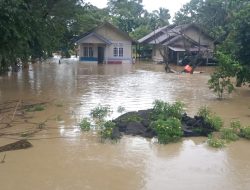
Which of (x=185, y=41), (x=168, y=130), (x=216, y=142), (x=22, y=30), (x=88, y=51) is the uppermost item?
(x=185, y=41)

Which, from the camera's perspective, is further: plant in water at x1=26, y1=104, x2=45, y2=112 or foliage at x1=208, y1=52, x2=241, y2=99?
foliage at x1=208, y1=52, x2=241, y2=99

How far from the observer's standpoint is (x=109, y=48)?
47.7 m

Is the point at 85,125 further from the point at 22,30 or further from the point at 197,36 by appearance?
the point at 197,36

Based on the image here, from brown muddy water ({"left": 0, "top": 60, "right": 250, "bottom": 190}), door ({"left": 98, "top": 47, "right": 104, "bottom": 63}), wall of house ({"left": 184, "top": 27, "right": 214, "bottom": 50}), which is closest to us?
brown muddy water ({"left": 0, "top": 60, "right": 250, "bottom": 190})

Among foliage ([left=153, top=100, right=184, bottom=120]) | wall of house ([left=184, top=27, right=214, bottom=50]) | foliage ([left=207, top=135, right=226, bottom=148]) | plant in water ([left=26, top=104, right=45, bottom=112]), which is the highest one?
wall of house ([left=184, top=27, right=214, bottom=50])

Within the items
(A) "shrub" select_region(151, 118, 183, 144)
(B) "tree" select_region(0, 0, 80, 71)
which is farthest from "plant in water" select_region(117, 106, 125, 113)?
(B) "tree" select_region(0, 0, 80, 71)

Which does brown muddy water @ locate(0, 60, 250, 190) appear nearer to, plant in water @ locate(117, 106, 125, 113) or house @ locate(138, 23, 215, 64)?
plant in water @ locate(117, 106, 125, 113)

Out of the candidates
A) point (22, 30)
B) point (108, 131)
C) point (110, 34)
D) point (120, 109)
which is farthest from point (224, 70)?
point (110, 34)

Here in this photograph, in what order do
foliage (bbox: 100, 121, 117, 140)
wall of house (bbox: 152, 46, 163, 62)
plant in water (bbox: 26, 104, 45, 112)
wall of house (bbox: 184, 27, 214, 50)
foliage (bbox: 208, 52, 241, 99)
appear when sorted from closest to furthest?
foliage (bbox: 100, 121, 117, 140) < plant in water (bbox: 26, 104, 45, 112) < foliage (bbox: 208, 52, 241, 99) < wall of house (bbox: 184, 27, 214, 50) < wall of house (bbox: 152, 46, 163, 62)

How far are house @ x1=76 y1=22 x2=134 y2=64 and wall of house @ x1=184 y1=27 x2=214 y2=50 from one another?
6.61m

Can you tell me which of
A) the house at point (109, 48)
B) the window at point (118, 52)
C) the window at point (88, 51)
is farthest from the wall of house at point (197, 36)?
the window at point (88, 51)

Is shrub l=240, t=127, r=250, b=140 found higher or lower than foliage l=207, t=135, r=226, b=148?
higher

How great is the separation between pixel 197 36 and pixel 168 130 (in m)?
36.9

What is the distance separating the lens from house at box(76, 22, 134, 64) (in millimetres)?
47188
